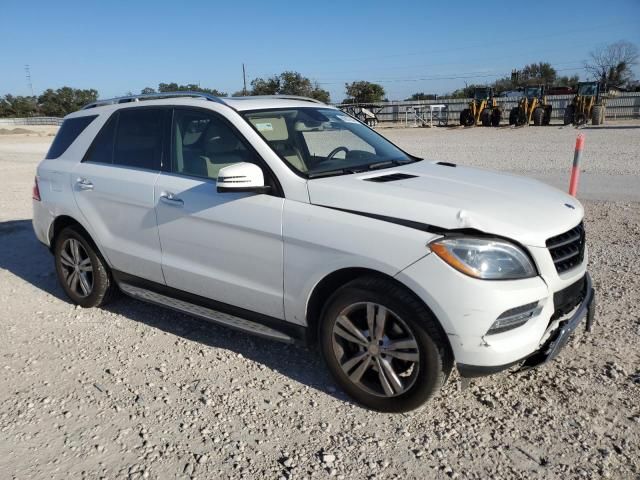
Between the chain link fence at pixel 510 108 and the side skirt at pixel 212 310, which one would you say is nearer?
the side skirt at pixel 212 310

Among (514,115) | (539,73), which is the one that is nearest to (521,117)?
(514,115)

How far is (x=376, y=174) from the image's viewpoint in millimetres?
3752

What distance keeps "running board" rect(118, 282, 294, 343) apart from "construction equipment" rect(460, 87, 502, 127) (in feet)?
101

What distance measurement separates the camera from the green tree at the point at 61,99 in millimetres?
75750

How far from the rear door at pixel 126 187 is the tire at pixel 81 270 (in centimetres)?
25

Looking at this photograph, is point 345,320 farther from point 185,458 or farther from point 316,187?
point 185,458

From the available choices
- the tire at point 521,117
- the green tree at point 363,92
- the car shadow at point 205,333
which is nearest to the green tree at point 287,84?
the green tree at point 363,92

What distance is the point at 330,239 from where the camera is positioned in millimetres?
3256

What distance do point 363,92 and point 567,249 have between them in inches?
2163

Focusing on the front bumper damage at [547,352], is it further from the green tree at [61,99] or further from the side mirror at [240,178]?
the green tree at [61,99]

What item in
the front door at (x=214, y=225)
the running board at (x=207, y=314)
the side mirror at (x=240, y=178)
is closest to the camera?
the side mirror at (x=240, y=178)

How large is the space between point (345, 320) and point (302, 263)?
16.8 inches

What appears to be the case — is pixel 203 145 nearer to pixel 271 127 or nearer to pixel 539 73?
pixel 271 127

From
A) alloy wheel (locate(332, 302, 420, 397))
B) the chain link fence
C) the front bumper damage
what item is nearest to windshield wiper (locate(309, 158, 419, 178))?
alloy wheel (locate(332, 302, 420, 397))
